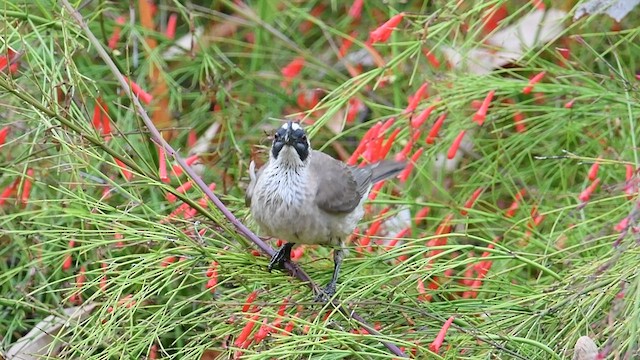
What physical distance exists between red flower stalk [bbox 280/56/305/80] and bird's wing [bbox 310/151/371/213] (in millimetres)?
1120

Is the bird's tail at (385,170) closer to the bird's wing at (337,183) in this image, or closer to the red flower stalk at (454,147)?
the bird's wing at (337,183)

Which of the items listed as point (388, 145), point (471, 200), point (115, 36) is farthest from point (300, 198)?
point (115, 36)

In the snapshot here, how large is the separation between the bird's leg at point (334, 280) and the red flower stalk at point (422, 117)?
0.56 meters

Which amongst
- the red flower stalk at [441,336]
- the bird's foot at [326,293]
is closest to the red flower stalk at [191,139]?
the bird's foot at [326,293]

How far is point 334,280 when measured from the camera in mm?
3354

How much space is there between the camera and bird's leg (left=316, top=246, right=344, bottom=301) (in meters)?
3.17

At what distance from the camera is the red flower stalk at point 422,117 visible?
378 cm

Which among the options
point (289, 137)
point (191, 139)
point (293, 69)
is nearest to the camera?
point (289, 137)

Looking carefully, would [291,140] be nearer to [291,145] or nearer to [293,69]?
[291,145]

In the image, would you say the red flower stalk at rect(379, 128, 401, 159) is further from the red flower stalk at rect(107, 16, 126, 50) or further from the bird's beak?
the red flower stalk at rect(107, 16, 126, 50)

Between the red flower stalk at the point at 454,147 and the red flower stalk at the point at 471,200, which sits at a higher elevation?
the red flower stalk at the point at 454,147

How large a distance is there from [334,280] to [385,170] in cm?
81

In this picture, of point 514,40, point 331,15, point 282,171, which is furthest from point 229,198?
point 331,15

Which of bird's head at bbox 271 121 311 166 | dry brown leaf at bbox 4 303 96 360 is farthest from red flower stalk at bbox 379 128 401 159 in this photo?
dry brown leaf at bbox 4 303 96 360
